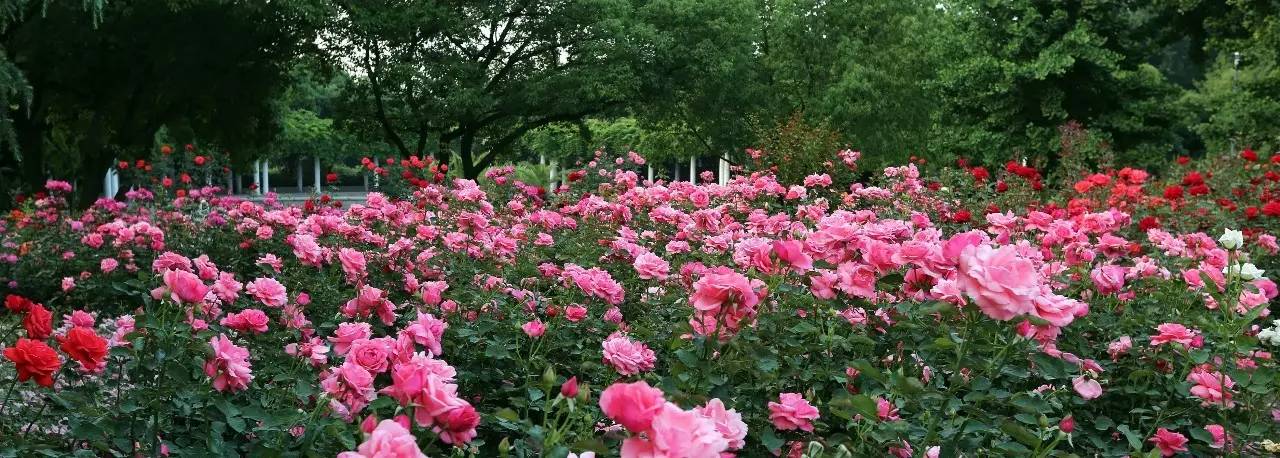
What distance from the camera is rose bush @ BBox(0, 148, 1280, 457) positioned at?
1.74m

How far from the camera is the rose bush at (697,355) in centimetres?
174

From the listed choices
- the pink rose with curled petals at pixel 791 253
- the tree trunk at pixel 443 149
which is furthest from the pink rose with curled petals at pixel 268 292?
the tree trunk at pixel 443 149

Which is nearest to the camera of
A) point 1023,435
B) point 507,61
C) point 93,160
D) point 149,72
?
point 1023,435

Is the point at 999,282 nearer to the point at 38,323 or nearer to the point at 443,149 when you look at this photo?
the point at 38,323

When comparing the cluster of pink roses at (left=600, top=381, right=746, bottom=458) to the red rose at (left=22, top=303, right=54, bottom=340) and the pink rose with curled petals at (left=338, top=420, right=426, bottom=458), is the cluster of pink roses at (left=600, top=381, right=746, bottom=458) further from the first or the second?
the red rose at (left=22, top=303, right=54, bottom=340)

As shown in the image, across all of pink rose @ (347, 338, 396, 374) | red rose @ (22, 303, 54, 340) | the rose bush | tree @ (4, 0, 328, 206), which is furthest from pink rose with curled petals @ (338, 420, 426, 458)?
tree @ (4, 0, 328, 206)

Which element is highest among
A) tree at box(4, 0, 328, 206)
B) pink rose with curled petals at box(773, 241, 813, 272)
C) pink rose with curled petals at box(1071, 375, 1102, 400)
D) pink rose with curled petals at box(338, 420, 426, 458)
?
tree at box(4, 0, 328, 206)

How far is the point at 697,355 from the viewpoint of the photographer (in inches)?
87.3

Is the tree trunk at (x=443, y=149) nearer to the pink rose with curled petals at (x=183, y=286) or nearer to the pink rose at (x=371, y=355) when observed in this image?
the pink rose with curled petals at (x=183, y=286)

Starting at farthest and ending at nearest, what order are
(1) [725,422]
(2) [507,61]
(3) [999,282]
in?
(2) [507,61] → (3) [999,282] → (1) [725,422]

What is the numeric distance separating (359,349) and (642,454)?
30.7 inches

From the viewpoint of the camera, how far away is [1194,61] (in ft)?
74.4

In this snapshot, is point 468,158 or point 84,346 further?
point 468,158

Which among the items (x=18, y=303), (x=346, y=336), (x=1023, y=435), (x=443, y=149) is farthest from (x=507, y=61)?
(x=1023, y=435)
